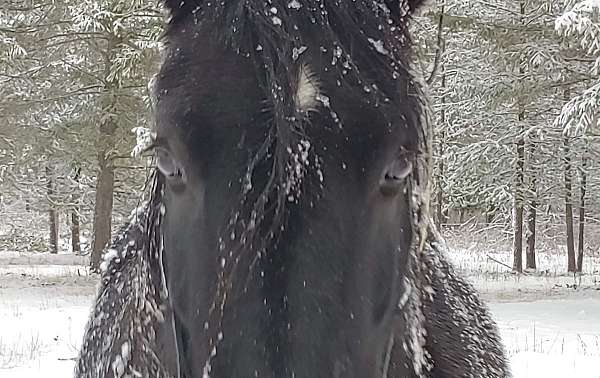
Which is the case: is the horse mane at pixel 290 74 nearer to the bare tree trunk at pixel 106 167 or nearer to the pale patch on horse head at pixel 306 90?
the pale patch on horse head at pixel 306 90

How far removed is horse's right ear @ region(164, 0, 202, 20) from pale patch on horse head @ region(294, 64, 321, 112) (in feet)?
1.59

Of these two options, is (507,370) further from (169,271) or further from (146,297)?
(169,271)

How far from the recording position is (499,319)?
1242cm

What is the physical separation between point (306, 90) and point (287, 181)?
0.26 metres

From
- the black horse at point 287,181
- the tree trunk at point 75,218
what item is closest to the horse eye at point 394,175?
the black horse at point 287,181

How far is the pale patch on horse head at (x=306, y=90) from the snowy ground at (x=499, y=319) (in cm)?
555

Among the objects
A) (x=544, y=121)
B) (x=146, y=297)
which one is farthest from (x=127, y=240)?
(x=544, y=121)

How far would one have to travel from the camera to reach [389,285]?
82.4 inches

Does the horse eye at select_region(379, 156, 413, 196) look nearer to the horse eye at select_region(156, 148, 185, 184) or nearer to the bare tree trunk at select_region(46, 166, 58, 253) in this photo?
the horse eye at select_region(156, 148, 185, 184)

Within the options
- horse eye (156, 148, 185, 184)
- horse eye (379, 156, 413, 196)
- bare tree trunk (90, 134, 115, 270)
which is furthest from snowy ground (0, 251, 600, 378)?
horse eye (156, 148, 185, 184)

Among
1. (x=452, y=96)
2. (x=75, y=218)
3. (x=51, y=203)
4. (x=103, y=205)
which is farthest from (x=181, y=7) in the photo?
(x=75, y=218)

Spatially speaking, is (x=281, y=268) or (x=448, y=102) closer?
(x=281, y=268)

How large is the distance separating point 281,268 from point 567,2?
10.3 metres

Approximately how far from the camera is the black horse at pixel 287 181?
1.79m
